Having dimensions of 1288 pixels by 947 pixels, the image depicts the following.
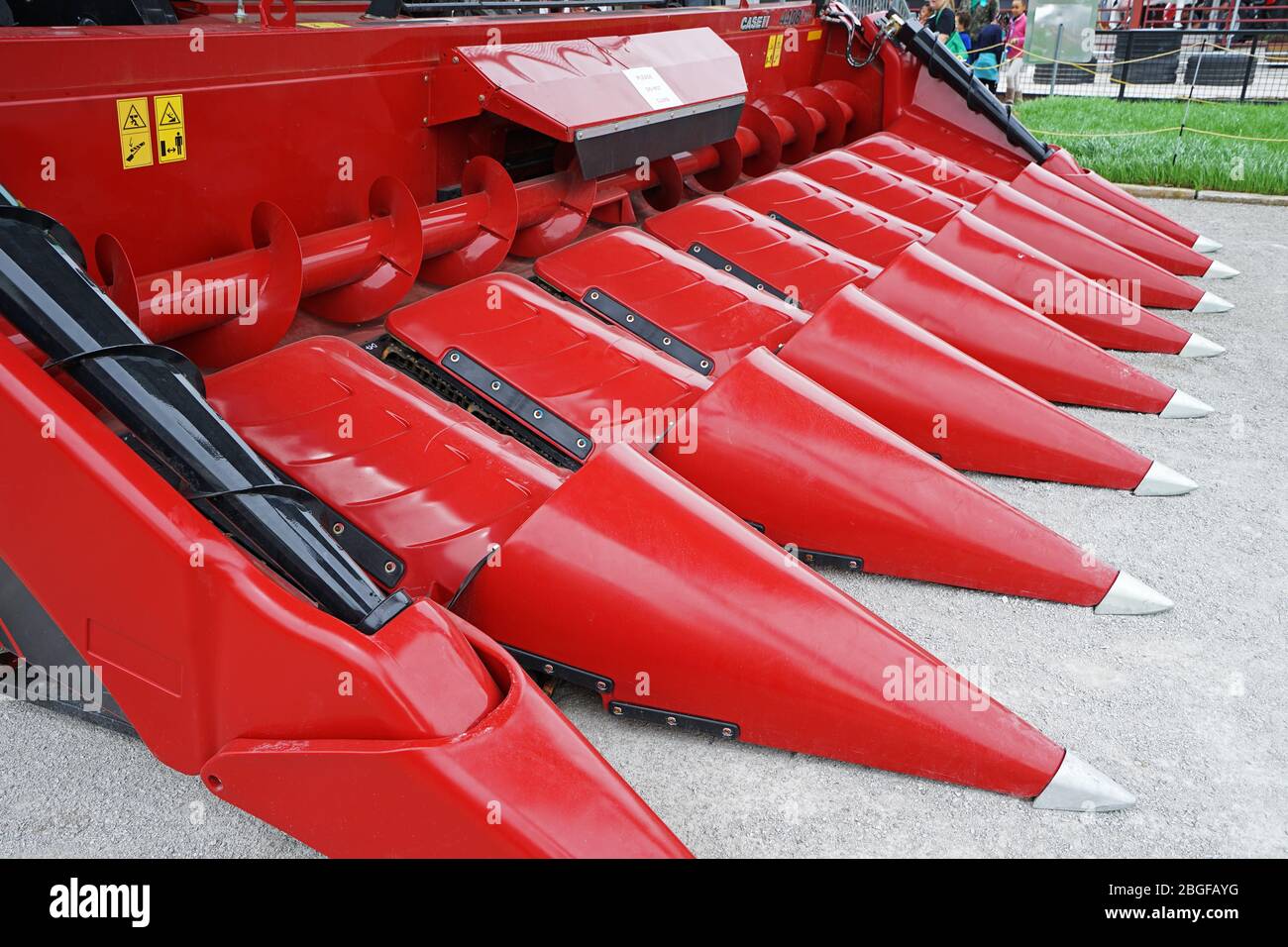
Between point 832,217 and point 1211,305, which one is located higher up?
point 832,217

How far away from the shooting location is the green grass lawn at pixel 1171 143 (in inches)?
336

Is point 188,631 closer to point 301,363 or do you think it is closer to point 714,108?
point 301,363

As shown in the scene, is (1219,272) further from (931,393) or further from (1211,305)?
(931,393)

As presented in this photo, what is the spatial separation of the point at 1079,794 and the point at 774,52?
4.32 metres

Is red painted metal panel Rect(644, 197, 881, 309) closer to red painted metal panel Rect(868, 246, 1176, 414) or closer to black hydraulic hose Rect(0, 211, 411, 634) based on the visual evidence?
red painted metal panel Rect(868, 246, 1176, 414)

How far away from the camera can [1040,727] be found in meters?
2.31

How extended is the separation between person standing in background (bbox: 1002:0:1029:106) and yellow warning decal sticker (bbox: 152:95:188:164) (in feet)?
42.2

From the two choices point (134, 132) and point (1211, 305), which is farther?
point (1211, 305)

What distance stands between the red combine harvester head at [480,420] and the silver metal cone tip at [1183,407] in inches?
0.5

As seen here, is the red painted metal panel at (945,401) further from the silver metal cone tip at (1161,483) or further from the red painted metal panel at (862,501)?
the red painted metal panel at (862,501)

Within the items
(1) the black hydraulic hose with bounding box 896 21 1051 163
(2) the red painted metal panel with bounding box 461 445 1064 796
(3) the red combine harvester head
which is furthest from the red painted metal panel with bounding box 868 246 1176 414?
(1) the black hydraulic hose with bounding box 896 21 1051 163

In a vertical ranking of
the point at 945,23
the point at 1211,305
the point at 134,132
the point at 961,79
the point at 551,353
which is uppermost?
the point at 945,23

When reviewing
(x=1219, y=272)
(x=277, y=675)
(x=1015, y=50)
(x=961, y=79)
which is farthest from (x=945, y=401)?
(x=1015, y=50)

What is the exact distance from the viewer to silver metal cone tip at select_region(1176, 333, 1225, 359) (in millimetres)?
4527
